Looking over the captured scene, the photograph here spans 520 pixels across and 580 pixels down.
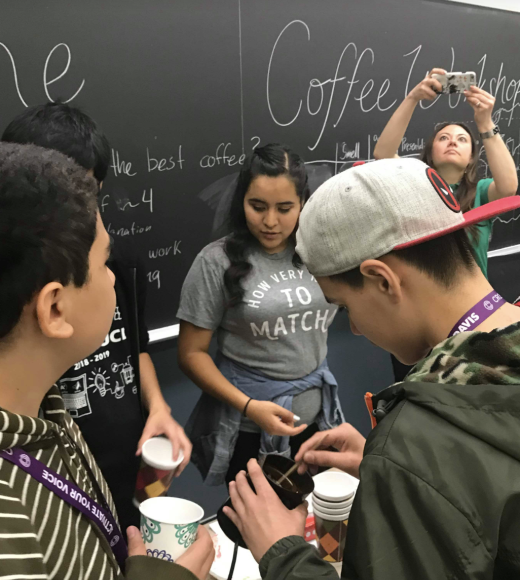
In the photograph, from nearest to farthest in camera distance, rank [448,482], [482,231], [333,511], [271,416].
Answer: [448,482] → [333,511] → [271,416] → [482,231]

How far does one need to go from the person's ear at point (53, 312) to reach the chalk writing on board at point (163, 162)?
1478mm

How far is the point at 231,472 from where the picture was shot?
6.44ft

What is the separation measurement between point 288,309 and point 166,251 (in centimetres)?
75

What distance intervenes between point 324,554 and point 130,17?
1933 mm

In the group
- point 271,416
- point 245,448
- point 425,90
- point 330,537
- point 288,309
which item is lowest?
point 245,448

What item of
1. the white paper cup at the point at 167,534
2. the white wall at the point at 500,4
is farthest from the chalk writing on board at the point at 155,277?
the white wall at the point at 500,4

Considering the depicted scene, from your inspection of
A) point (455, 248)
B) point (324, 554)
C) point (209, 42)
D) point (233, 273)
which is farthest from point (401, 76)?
point (324, 554)

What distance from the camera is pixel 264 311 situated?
1.80 meters

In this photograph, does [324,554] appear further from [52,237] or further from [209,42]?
[209,42]

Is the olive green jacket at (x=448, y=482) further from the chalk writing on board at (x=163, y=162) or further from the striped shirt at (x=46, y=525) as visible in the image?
the chalk writing on board at (x=163, y=162)

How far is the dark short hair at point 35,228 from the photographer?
707 mm

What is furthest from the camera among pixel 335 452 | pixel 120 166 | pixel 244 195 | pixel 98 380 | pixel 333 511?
pixel 120 166

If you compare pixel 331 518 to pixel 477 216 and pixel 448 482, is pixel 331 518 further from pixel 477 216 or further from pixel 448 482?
pixel 477 216

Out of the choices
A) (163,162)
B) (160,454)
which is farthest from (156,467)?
(163,162)
